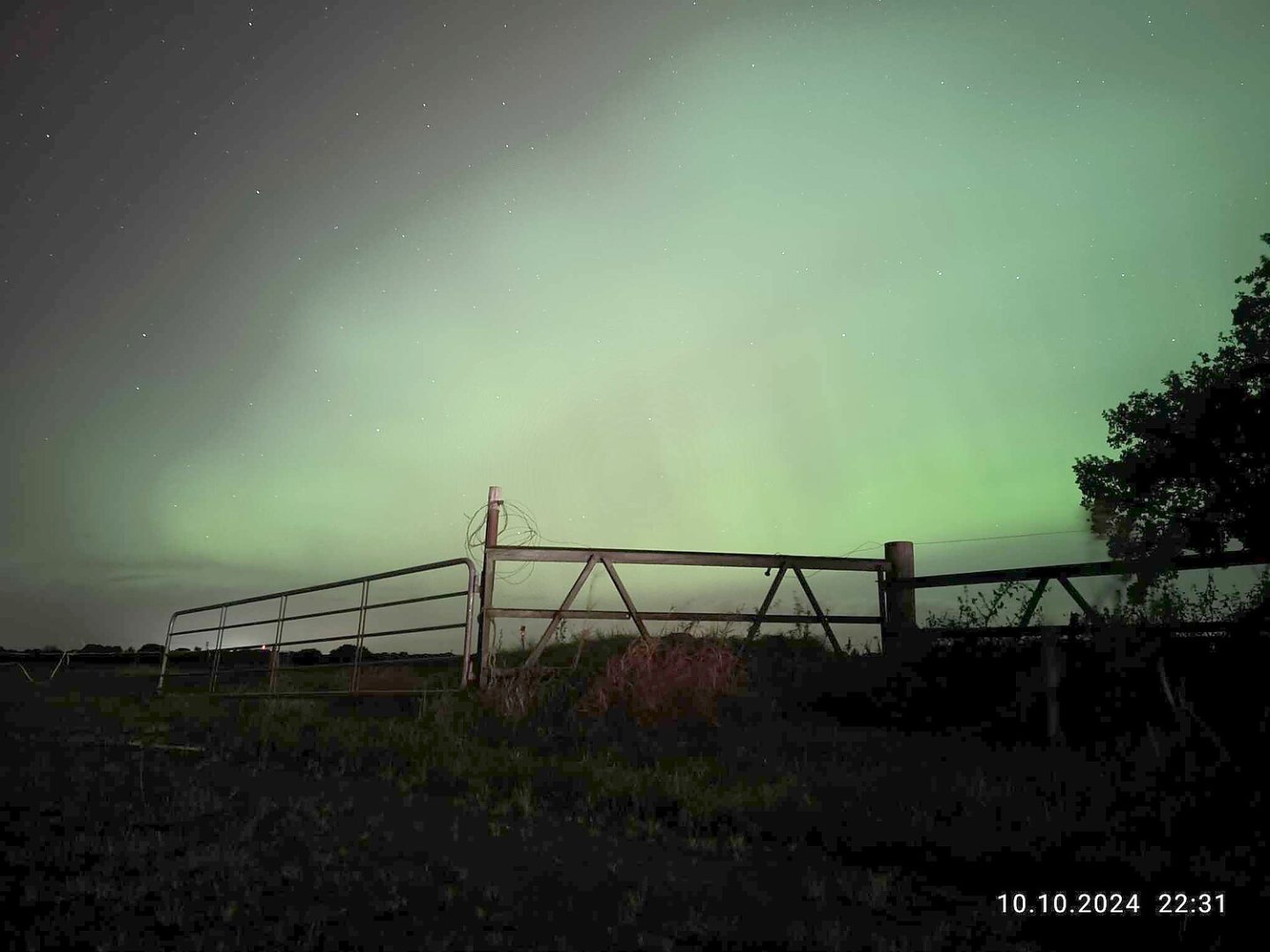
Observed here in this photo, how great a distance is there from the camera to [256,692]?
12.5 metres

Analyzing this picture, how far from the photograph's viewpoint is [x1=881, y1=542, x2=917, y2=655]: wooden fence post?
1072cm

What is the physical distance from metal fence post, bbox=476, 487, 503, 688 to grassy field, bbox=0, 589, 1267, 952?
0.49 metres

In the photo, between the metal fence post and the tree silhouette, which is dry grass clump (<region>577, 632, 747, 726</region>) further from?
the tree silhouette

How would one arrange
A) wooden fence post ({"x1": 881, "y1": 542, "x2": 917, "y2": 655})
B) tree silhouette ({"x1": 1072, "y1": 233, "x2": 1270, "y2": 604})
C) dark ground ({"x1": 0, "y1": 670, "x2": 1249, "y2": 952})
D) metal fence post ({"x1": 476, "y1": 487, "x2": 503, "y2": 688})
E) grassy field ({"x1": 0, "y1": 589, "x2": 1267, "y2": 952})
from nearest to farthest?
dark ground ({"x1": 0, "y1": 670, "x2": 1249, "y2": 952})
grassy field ({"x1": 0, "y1": 589, "x2": 1267, "y2": 952})
metal fence post ({"x1": 476, "y1": 487, "x2": 503, "y2": 688})
wooden fence post ({"x1": 881, "y1": 542, "x2": 917, "y2": 655})
tree silhouette ({"x1": 1072, "y1": 233, "x2": 1270, "y2": 604})

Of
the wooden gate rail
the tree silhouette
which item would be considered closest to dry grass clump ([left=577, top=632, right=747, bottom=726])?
the wooden gate rail

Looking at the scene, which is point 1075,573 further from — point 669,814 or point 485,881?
point 485,881

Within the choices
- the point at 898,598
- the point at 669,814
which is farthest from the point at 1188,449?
the point at 669,814

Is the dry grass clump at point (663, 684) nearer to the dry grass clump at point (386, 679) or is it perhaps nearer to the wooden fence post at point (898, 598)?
the wooden fence post at point (898, 598)

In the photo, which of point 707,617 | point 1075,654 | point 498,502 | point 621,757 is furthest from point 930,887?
point 498,502

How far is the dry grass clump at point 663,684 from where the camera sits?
306 inches

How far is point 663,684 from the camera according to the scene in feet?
25.7

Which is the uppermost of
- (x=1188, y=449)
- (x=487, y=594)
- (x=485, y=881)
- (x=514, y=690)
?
(x=1188, y=449)

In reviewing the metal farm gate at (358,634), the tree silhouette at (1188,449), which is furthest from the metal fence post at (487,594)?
the tree silhouette at (1188,449)

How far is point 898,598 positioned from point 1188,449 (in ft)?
32.9
